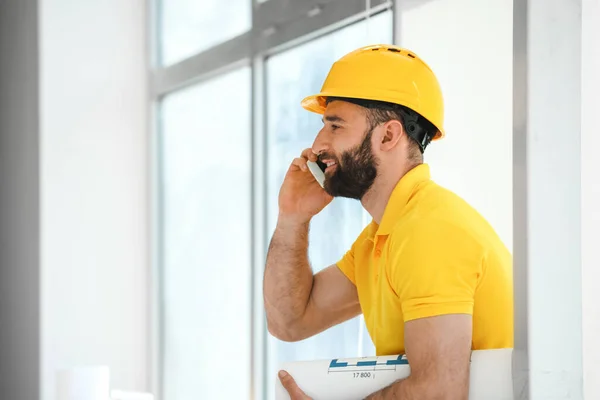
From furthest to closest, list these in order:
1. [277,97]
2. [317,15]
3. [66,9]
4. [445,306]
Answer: [66,9] < [277,97] < [317,15] < [445,306]

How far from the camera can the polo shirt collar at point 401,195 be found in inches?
73.4

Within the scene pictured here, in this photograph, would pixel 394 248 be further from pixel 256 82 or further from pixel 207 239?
pixel 207 239

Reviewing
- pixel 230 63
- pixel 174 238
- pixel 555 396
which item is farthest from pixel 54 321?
pixel 555 396

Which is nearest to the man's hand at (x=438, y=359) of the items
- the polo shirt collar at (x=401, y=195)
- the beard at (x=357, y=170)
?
the polo shirt collar at (x=401, y=195)

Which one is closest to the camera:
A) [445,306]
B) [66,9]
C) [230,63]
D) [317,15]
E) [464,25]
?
[445,306]

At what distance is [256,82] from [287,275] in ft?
4.31

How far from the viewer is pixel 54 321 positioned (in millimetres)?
3777

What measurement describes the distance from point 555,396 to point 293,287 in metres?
1.01

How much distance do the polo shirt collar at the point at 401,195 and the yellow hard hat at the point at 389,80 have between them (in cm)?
12

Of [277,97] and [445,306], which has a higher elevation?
[277,97]

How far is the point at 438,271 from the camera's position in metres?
1.61

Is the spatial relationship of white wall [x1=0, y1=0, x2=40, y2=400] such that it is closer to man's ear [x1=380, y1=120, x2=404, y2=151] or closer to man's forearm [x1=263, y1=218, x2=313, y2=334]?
man's forearm [x1=263, y1=218, x2=313, y2=334]

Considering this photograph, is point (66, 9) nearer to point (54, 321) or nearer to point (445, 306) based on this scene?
point (54, 321)

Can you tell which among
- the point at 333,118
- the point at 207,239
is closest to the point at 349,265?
the point at 333,118
